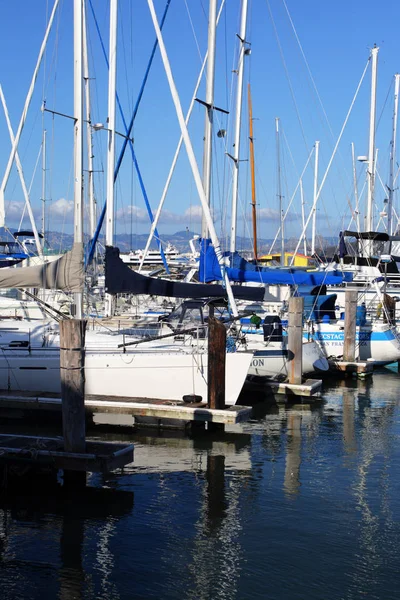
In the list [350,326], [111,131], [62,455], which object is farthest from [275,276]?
[62,455]

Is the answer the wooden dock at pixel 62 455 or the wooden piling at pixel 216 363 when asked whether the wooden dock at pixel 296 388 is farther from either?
the wooden dock at pixel 62 455

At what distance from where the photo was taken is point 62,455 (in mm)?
13859

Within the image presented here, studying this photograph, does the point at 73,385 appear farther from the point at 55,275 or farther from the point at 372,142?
the point at 372,142

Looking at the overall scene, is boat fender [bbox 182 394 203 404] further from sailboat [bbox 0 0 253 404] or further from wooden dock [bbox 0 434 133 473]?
wooden dock [bbox 0 434 133 473]

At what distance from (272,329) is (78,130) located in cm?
875

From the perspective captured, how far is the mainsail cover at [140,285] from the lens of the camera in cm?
2008

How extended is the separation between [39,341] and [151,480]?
282 inches

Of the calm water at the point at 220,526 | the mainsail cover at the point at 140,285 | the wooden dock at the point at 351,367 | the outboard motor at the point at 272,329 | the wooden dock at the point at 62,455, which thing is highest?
the mainsail cover at the point at 140,285

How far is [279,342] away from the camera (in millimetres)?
23609

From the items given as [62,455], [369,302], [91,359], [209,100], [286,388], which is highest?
[209,100]

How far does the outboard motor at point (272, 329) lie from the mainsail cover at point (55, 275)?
6.93 meters

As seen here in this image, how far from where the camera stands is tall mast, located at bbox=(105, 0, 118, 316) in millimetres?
24094

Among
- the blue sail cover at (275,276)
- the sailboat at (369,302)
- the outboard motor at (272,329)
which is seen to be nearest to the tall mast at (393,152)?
the sailboat at (369,302)

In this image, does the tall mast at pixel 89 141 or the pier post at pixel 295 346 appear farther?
the tall mast at pixel 89 141
